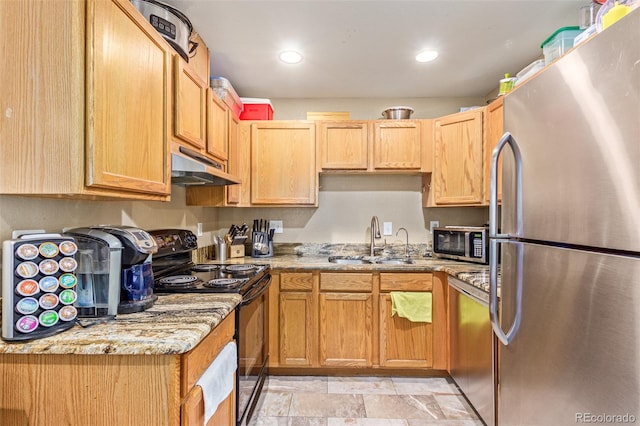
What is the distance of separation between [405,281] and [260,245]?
1.29 m

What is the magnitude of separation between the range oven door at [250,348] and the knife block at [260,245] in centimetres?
69

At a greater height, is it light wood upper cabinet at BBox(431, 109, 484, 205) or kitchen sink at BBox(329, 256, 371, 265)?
light wood upper cabinet at BBox(431, 109, 484, 205)

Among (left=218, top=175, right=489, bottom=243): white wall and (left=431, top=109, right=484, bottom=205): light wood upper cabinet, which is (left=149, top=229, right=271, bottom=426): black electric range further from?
(left=431, top=109, right=484, bottom=205): light wood upper cabinet

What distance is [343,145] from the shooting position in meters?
2.70

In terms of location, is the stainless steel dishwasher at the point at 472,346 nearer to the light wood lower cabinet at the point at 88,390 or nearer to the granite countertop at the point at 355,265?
the granite countertop at the point at 355,265

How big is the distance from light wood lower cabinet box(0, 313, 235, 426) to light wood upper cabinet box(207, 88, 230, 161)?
1.35 m

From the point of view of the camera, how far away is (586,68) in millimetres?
755

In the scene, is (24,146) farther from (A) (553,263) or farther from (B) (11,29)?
(A) (553,263)

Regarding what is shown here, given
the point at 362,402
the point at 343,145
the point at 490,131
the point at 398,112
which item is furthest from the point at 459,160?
the point at 362,402

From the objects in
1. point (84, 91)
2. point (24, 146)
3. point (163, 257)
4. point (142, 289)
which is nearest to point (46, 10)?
point (84, 91)

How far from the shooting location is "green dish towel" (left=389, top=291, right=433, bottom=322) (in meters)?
2.32

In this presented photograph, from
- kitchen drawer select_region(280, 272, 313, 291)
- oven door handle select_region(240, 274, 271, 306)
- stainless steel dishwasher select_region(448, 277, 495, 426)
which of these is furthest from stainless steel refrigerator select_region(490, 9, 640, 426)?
kitchen drawer select_region(280, 272, 313, 291)

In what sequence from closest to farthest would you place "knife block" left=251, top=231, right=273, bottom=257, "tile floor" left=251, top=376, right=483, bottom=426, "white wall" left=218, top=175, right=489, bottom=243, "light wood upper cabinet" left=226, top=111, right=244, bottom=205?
1. "tile floor" left=251, top=376, right=483, bottom=426
2. "light wood upper cabinet" left=226, top=111, right=244, bottom=205
3. "knife block" left=251, top=231, right=273, bottom=257
4. "white wall" left=218, top=175, right=489, bottom=243

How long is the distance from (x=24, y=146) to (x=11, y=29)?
0.36 m
